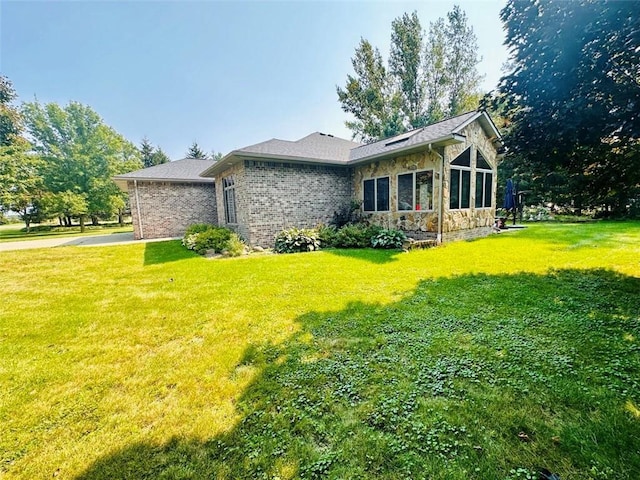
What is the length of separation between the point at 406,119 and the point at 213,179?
19.4 m

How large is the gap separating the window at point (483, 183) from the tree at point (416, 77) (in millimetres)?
13605

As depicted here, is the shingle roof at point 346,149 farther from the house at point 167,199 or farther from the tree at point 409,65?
the tree at point 409,65

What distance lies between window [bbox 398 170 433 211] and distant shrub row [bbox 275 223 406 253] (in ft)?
4.28

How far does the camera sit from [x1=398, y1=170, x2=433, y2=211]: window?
9.65 meters

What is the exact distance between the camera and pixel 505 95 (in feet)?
17.9

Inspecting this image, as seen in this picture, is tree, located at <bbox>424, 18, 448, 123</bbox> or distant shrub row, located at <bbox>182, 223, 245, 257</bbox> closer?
distant shrub row, located at <bbox>182, 223, 245, 257</bbox>

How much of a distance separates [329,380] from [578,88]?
19.4 feet

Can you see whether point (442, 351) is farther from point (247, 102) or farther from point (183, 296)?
point (247, 102)

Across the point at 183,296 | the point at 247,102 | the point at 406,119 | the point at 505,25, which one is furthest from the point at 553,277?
the point at 406,119

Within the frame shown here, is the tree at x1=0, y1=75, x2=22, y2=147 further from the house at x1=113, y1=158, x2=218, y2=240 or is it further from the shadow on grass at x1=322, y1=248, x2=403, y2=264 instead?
the shadow on grass at x1=322, y1=248, x2=403, y2=264

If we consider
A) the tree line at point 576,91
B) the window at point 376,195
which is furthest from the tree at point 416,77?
the tree line at point 576,91

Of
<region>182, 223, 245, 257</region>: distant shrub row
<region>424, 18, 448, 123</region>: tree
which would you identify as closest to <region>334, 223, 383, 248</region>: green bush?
<region>182, 223, 245, 257</region>: distant shrub row

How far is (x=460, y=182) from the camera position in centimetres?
1012

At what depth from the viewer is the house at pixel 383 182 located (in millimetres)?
9562
